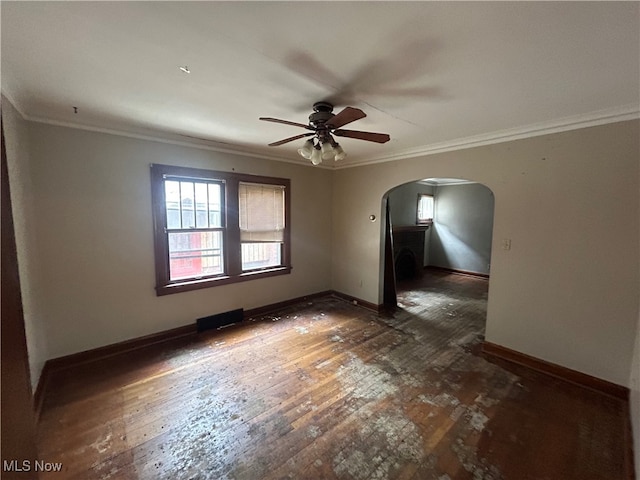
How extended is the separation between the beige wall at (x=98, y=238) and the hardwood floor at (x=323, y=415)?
15.4 inches

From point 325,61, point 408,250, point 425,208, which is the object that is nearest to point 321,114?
point 325,61

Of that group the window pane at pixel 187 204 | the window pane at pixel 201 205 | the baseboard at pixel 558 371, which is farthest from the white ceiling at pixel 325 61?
the baseboard at pixel 558 371

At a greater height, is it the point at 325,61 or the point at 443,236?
the point at 325,61

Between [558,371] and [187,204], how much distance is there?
4543 millimetres

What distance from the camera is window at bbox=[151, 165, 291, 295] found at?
331 centimetres

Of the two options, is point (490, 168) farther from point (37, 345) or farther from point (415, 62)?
point (37, 345)

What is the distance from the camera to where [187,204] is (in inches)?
138

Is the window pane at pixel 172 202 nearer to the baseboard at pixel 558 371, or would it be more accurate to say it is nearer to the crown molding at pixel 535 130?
the crown molding at pixel 535 130

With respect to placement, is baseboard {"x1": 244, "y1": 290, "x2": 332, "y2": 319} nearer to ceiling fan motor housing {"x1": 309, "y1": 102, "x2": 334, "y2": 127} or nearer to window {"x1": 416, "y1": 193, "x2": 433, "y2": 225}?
ceiling fan motor housing {"x1": 309, "y1": 102, "x2": 334, "y2": 127}

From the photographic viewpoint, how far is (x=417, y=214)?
7250 millimetres

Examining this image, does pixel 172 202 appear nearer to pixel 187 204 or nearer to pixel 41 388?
pixel 187 204

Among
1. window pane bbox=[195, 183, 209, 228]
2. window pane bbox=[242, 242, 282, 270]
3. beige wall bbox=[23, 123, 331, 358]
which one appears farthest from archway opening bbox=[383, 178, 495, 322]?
beige wall bbox=[23, 123, 331, 358]

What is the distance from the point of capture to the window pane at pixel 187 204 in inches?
136

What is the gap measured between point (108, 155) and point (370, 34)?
2949 mm
